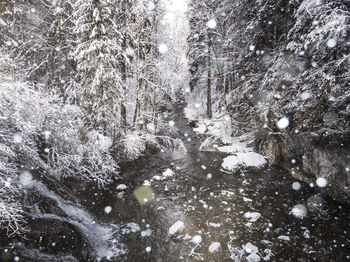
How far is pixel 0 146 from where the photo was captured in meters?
5.76

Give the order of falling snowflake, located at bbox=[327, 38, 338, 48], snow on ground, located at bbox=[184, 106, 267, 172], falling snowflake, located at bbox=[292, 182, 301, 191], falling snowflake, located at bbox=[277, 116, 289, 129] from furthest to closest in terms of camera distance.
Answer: snow on ground, located at bbox=[184, 106, 267, 172]
falling snowflake, located at bbox=[277, 116, 289, 129]
falling snowflake, located at bbox=[292, 182, 301, 191]
falling snowflake, located at bbox=[327, 38, 338, 48]

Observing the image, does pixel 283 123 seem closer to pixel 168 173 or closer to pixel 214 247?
pixel 168 173

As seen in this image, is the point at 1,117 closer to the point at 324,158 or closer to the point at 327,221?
the point at 327,221

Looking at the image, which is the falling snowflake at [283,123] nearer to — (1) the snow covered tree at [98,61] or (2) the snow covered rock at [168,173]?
(2) the snow covered rock at [168,173]

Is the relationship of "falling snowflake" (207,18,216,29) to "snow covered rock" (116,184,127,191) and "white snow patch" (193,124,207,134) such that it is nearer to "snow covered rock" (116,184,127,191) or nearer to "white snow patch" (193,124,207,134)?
"white snow patch" (193,124,207,134)

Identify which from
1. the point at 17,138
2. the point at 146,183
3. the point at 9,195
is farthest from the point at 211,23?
the point at 9,195

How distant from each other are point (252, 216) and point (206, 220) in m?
1.68

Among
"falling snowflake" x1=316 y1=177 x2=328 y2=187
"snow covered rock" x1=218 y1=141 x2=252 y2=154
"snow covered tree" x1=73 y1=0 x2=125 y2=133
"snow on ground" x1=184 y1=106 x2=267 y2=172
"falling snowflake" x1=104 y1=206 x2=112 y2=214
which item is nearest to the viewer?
"falling snowflake" x1=104 y1=206 x2=112 y2=214

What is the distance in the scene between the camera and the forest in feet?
21.8

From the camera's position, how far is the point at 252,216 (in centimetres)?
793

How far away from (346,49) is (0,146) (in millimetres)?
11468

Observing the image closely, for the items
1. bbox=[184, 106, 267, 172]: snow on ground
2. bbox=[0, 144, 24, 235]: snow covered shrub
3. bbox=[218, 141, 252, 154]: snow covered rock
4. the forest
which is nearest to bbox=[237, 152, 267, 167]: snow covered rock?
bbox=[184, 106, 267, 172]: snow on ground

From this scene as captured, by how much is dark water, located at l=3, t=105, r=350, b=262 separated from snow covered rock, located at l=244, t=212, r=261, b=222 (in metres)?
0.12

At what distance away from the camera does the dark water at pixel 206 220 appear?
6.46 metres
